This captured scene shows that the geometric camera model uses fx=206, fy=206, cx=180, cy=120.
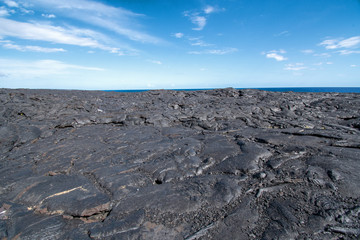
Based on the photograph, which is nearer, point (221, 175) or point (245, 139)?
point (221, 175)

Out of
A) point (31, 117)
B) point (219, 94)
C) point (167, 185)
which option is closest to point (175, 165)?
point (167, 185)

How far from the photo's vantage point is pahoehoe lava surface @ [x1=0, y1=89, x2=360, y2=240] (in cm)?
248

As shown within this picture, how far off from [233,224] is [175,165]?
5.67 ft

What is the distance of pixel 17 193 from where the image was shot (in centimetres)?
322

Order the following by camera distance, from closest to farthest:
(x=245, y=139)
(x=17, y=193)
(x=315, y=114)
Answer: (x=17, y=193) < (x=245, y=139) < (x=315, y=114)

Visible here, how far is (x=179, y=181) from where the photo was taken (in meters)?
3.51

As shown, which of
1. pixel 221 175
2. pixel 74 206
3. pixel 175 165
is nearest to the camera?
pixel 74 206

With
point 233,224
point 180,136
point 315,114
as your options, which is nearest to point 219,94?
point 315,114

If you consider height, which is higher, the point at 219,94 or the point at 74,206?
the point at 219,94

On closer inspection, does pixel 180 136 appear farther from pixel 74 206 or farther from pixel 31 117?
pixel 31 117

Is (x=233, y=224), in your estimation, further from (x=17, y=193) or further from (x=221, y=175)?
(x=17, y=193)

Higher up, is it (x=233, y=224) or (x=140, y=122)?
(x=140, y=122)

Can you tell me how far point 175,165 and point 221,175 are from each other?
0.92 metres

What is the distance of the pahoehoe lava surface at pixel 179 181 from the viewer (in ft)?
8.14
